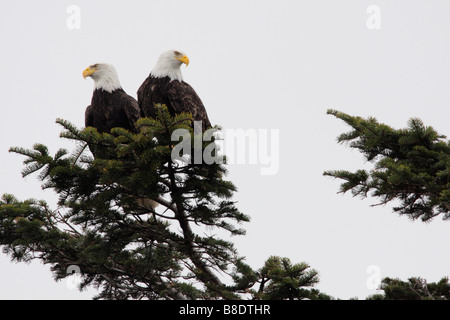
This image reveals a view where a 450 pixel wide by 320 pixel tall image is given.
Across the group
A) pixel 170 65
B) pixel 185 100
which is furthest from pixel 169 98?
pixel 170 65

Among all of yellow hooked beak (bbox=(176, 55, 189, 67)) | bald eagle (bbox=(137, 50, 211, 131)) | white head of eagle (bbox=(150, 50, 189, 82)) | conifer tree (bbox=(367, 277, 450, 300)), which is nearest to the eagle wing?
bald eagle (bbox=(137, 50, 211, 131))

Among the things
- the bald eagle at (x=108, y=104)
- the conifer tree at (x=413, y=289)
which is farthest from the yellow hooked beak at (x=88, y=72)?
the conifer tree at (x=413, y=289)

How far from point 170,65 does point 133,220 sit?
3189 mm

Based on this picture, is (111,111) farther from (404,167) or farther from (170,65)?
(404,167)

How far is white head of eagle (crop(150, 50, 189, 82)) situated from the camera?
8.50 m

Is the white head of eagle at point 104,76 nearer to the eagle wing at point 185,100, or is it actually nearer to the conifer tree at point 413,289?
the eagle wing at point 185,100

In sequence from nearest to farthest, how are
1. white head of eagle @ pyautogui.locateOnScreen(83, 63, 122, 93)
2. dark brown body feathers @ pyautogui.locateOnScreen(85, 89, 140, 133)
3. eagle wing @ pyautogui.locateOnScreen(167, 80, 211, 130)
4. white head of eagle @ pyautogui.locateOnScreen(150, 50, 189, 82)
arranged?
eagle wing @ pyautogui.locateOnScreen(167, 80, 211, 130), white head of eagle @ pyautogui.locateOnScreen(150, 50, 189, 82), dark brown body feathers @ pyautogui.locateOnScreen(85, 89, 140, 133), white head of eagle @ pyautogui.locateOnScreen(83, 63, 122, 93)

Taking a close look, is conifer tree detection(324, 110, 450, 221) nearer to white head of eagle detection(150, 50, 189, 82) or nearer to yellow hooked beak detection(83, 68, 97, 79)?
white head of eagle detection(150, 50, 189, 82)

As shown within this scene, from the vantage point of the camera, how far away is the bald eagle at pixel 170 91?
27.0 feet

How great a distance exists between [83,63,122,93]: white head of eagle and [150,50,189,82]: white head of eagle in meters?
0.84

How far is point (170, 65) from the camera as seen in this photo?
8555 millimetres

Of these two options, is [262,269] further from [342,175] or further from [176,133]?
[176,133]

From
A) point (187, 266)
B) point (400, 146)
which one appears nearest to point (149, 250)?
point (187, 266)
